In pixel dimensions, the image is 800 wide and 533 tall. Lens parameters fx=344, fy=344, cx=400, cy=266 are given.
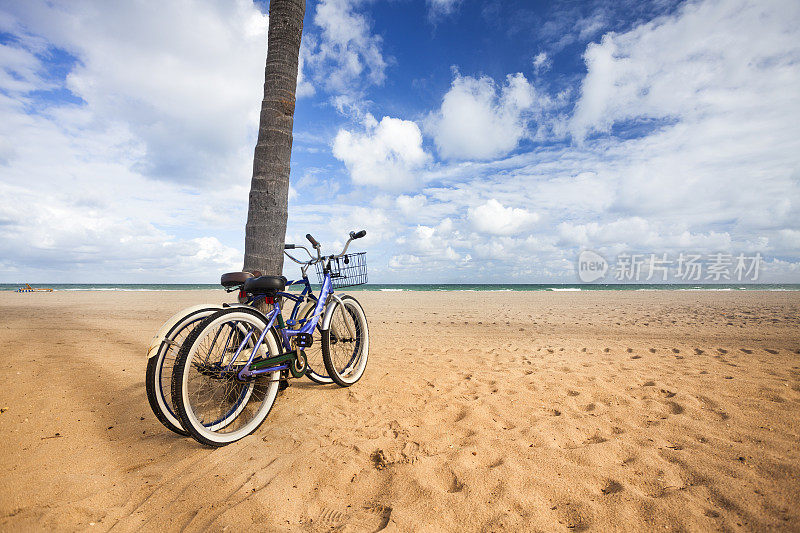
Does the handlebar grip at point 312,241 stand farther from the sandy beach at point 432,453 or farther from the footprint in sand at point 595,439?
the footprint in sand at point 595,439

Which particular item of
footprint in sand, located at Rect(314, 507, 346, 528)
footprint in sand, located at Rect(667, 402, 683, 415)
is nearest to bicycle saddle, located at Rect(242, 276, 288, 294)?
footprint in sand, located at Rect(314, 507, 346, 528)

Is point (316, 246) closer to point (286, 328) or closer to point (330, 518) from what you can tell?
point (286, 328)

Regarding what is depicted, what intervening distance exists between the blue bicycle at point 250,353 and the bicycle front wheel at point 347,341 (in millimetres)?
18

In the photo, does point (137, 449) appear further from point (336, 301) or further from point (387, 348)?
point (387, 348)

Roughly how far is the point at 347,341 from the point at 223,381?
183cm

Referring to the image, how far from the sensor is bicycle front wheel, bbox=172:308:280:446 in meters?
2.77

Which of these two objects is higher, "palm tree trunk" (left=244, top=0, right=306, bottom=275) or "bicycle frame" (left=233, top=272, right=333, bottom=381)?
"palm tree trunk" (left=244, top=0, right=306, bottom=275)

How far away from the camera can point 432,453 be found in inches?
115

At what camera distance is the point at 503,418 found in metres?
3.60

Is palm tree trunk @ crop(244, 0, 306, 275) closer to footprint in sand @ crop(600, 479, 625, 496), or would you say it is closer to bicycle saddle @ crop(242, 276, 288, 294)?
bicycle saddle @ crop(242, 276, 288, 294)

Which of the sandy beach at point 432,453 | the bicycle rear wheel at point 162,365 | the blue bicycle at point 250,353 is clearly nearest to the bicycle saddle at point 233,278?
the blue bicycle at point 250,353

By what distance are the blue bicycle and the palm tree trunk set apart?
39 cm

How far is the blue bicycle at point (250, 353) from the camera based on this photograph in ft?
9.43

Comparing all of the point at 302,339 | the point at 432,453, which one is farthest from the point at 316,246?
the point at 432,453
